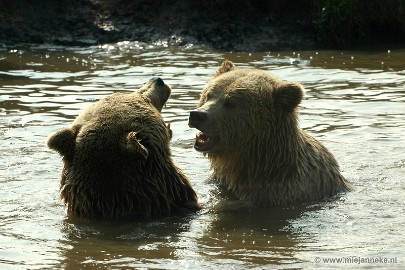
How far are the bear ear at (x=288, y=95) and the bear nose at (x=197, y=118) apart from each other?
25.1 inches

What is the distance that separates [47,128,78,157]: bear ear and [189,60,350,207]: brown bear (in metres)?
1.12

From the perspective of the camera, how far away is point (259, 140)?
8523 mm

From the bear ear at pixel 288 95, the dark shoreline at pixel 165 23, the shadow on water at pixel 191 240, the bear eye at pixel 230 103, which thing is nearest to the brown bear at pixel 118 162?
the shadow on water at pixel 191 240

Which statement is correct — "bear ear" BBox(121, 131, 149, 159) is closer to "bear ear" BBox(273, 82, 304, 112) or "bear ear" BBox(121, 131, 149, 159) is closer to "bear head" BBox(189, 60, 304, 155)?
"bear head" BBox(189, 60, 304, 155)

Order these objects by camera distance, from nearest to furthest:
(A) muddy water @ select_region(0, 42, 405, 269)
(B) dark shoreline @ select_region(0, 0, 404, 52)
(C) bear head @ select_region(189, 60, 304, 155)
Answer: (A) muddy water @ select_region(0, 42, 405, 269)
(C) bear head @ select_region(189, 60, 304, 155)
(B) dark shoreline @ select_region(0, 0, 404, 52)

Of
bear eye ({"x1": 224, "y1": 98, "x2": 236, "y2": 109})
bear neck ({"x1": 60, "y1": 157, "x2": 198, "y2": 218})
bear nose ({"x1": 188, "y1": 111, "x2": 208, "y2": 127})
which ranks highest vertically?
bear eye ({"x1": 224, "y1": 98, "x2": 236, "y2": 109})

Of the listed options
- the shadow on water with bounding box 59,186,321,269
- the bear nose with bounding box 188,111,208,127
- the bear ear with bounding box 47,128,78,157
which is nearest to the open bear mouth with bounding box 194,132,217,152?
the bear nose with bounding box 188,111,208,127

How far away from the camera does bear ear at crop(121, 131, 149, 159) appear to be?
7375mm

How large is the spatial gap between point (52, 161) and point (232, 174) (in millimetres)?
2229

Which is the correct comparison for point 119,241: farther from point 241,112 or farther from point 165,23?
point 165,23

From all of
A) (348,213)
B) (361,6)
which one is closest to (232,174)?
(348,213)

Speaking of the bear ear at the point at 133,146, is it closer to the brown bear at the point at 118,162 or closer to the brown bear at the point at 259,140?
the brown bear at the point at 118,162

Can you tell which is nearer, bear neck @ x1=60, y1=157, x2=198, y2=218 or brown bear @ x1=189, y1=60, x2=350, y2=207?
bear neck @ x1=60, y1=157, x2=198, y2=218

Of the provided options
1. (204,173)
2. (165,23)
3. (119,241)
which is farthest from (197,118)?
(165,23)
